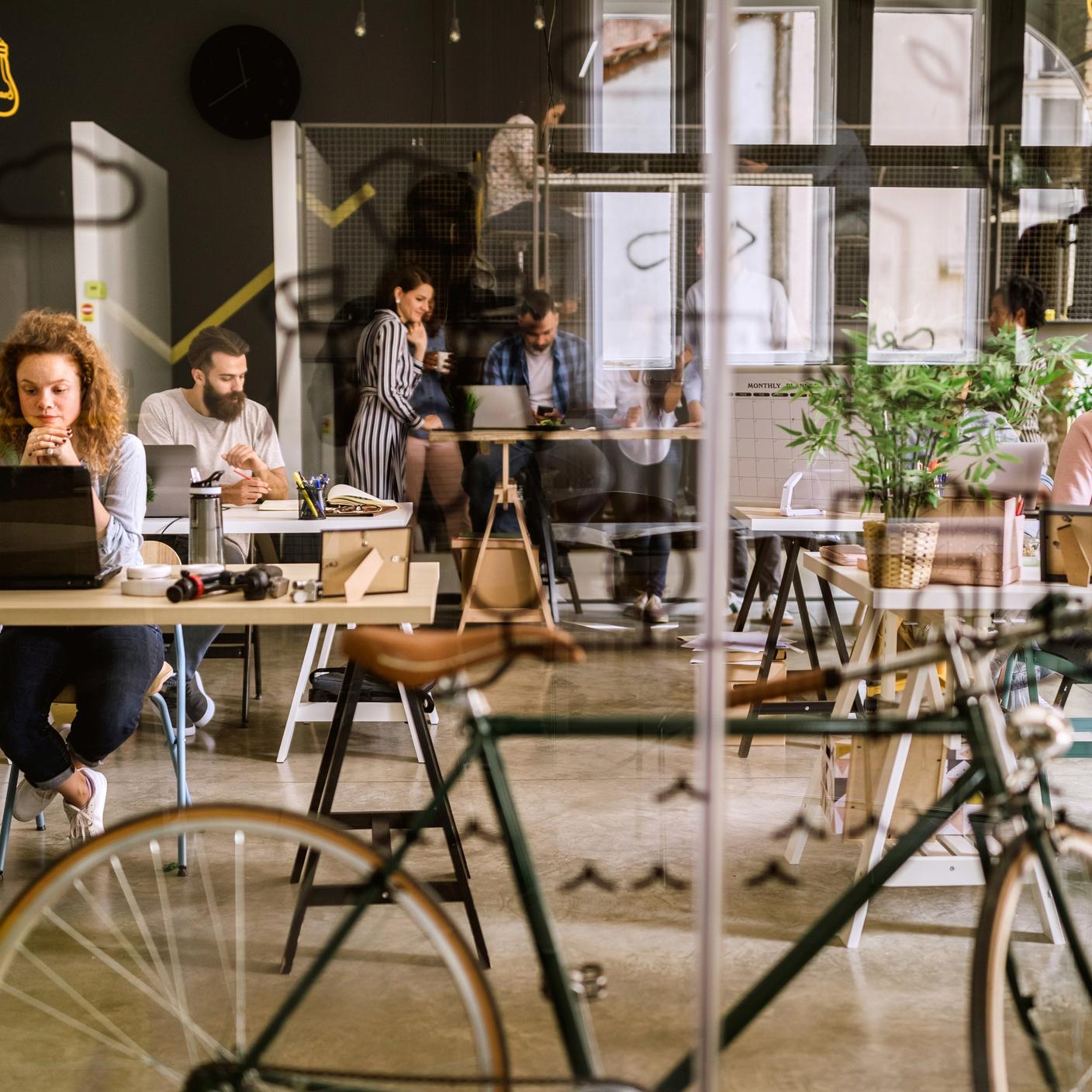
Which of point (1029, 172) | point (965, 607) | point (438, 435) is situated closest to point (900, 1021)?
point (965, 607)

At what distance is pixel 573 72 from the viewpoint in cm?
571

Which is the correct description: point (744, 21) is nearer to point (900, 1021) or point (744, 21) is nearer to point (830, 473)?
point (830, 473)

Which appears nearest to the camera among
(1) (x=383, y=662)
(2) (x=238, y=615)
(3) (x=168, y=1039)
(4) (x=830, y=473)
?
(1) (x=383, y=662)

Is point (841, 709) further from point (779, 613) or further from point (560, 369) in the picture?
point (560, 369)

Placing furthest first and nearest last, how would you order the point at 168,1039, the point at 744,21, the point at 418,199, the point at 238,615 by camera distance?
1. the point at 418,199
2. the point at 744,21
3. the point at 238,615
4. the point at 168,1039

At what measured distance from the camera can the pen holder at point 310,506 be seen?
3.79m

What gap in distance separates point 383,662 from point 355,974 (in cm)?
112

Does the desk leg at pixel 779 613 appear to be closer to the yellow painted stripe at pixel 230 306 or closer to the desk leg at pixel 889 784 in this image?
the desk leg at pixel 889 784

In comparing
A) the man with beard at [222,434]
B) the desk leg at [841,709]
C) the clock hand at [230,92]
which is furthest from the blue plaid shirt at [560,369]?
the desk leg at [841,709]

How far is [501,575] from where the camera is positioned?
4.29 meters

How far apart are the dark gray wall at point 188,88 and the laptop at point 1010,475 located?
3.23 m

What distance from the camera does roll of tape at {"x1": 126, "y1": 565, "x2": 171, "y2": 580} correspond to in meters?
2.56

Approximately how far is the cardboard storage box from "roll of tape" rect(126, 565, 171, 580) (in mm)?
1447

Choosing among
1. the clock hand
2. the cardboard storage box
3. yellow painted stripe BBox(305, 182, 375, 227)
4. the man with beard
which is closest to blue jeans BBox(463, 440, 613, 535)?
the cardboard storage box
